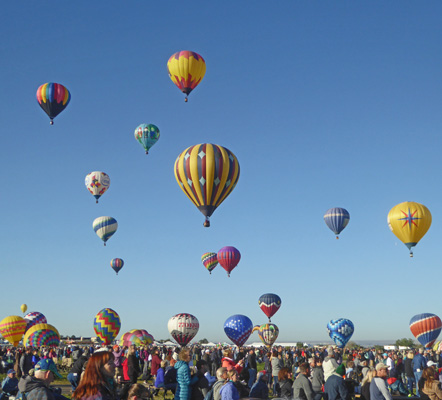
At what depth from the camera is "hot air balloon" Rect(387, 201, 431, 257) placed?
119 ft

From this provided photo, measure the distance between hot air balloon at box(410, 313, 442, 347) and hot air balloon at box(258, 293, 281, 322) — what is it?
13.0 meters

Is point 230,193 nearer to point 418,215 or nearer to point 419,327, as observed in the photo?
point 418,215

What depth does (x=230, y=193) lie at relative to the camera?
2800cm

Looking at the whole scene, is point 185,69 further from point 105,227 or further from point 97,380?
Result: point 97,380

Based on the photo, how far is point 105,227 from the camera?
162ft

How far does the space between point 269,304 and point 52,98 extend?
26.1 metres

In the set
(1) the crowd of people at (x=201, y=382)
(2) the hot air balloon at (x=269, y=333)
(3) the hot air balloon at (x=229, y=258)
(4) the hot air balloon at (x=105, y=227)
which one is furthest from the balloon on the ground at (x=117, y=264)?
(1) the crowd of people at (x=201, y=382)

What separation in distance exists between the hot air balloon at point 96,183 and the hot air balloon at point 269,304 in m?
17.7

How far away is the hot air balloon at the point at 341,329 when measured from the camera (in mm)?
40625

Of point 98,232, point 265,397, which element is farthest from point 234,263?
point 265,397

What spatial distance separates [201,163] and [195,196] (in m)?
1.83

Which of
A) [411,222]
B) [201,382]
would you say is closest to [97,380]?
[201,382]

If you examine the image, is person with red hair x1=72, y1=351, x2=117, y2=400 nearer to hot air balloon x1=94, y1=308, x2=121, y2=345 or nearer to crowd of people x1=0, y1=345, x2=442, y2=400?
crowd of people x1=0, y1=345, x2=442, y2=400

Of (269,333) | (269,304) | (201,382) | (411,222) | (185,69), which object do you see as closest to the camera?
(201,382)
